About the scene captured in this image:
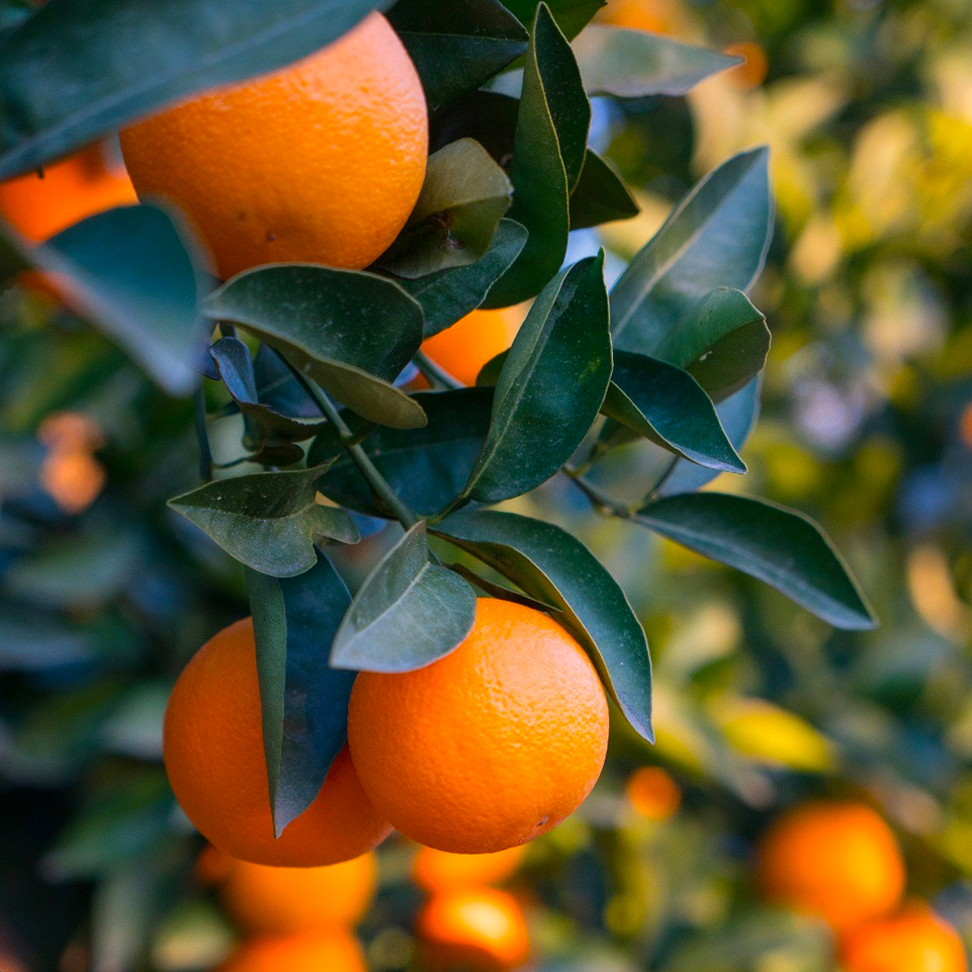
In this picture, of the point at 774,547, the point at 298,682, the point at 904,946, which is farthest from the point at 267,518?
the point at 904,946

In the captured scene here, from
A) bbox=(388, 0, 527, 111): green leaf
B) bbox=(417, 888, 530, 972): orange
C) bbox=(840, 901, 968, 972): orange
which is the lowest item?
bbox=(840, 901, 968, 972): orange

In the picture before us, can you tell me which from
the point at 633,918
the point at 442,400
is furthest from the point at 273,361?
the point at 633,918

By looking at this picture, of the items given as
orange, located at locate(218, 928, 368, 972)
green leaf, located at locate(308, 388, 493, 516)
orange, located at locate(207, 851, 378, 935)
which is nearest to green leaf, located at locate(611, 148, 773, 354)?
green leaf, located at locate(308, 388, 493, 516)

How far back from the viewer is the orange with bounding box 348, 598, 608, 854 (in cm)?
45

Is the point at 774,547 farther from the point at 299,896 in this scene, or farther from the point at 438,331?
the point at 299,896

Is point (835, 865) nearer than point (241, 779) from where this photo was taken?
No

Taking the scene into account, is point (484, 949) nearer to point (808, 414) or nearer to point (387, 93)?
point (387, 93)

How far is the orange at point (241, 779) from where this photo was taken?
1.65 ft

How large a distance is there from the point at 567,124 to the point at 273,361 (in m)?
0.21

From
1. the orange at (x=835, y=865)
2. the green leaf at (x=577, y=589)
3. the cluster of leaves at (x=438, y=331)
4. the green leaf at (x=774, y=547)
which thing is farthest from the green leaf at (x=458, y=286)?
the orange at (x=835, y=865)

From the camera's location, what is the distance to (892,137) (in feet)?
5.80

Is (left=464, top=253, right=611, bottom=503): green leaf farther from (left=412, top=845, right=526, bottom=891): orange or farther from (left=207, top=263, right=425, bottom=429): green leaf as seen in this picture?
(left=412, top=845, right=526, bottom=891): orange

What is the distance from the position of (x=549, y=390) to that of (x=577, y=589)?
10 cm

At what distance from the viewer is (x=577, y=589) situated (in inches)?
20.1
